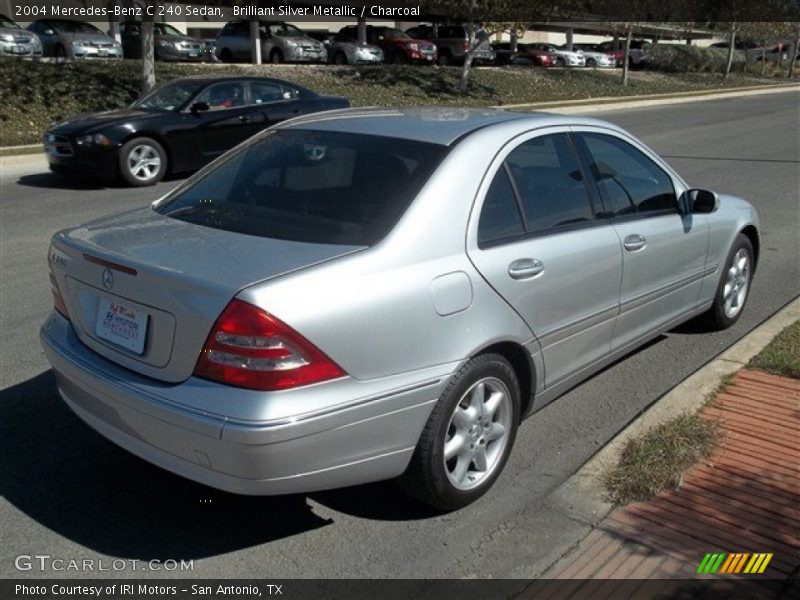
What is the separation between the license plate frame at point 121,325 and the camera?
10.3ft

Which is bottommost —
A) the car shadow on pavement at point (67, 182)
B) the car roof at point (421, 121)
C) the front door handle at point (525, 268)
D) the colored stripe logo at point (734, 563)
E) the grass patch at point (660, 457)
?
the car shadow on pavement at point (67, 182)

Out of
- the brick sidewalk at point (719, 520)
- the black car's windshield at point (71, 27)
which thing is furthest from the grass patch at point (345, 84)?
the brick sidewalk at point (719, 520)

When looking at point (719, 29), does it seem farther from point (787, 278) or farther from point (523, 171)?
point (523, 171)

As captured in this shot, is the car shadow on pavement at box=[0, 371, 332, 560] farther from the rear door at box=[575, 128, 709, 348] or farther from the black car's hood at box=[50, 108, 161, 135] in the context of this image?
the black car's hood at box=[50, 108, 161, 135]

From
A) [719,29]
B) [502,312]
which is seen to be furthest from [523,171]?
[719,29]

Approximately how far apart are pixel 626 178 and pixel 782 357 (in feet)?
4.98

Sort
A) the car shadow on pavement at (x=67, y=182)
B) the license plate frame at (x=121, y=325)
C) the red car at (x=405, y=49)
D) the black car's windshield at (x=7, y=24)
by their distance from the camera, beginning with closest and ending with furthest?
the license plate frame at (x=121, y=325)
the car shadow on pavement at (x=67, y=182)
the black car's windshield at (x=7, y=24)
the red car at (x=405, y=49)

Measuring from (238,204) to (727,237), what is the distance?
3243 mm

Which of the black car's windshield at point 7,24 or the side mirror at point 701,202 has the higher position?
→ the black car's windshield at point 7,24

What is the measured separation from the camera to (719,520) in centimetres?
343

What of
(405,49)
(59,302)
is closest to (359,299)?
(59,302)

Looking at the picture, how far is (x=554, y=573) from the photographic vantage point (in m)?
3.15

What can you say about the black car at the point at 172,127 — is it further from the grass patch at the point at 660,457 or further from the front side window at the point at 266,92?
the grass patch at the point at 660,457

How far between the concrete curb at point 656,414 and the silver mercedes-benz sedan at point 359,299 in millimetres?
340
